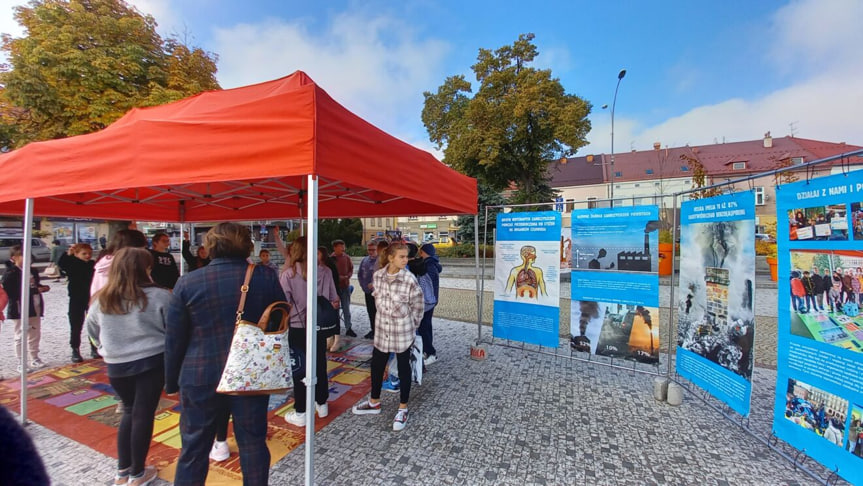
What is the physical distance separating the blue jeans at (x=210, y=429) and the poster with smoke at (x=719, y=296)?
11.6ft

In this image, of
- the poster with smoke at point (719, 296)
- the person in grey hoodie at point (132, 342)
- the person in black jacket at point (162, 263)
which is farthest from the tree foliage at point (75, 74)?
the poster with smoke at point (719, 296)

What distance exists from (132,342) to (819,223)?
14.3 feet

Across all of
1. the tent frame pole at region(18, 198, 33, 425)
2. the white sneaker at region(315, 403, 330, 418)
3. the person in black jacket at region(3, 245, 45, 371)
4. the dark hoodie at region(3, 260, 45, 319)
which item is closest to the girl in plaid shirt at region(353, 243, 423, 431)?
the white sneaker at region(315, 403, 330, 418)

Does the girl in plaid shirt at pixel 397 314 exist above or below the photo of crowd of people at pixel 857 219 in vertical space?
below

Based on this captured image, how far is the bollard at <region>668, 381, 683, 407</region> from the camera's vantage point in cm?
344

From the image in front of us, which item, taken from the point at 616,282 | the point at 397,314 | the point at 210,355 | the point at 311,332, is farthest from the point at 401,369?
the point at 616,282

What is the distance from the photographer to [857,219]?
6.43 ft

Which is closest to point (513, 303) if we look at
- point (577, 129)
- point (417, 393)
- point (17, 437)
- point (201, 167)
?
point (417, 393)

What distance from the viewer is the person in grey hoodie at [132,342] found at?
2.06 metres

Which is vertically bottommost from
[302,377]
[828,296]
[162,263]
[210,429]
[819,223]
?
[302,377]

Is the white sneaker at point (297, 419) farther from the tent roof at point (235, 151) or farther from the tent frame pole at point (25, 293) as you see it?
the tent frame pole at point (25, 293)

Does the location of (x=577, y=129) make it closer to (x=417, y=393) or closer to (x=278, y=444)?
(x=417, y=393)

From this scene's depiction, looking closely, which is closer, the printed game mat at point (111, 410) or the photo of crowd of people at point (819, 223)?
the photo of crowd of people at point (819, 223)

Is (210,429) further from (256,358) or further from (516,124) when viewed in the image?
(516,124)
